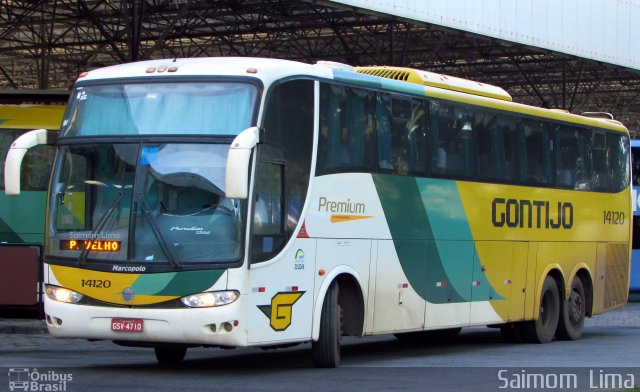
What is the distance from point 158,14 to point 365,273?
80.0 ft

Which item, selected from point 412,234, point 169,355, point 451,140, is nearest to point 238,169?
point 169,355

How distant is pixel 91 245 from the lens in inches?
467

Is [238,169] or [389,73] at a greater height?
[389,73]

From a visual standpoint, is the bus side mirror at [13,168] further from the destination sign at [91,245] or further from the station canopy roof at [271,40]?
the station canopy roof at [271,40]

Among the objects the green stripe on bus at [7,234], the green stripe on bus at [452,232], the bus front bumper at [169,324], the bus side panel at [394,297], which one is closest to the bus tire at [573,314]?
the green stripe on bus at [452,232]

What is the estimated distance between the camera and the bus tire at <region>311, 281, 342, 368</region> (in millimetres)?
12773

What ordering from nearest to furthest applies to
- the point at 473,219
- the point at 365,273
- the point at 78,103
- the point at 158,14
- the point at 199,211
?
the point at 199,211 → the point at 78,103 → the point at 365,273 → the point at 473,219 → the point at 158,14

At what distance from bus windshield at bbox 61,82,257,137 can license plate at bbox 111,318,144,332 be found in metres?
1.85

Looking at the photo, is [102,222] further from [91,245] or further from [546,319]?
[546,319]

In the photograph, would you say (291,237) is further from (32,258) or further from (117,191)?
(32,258)

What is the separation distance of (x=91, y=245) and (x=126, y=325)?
89 cm

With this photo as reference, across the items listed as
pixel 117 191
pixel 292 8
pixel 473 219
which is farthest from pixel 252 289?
pixel 292 8

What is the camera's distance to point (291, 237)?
1229cm

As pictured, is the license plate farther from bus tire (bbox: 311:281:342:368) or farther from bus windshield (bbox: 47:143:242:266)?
bus tire (bbox: 311:281:342:368)
